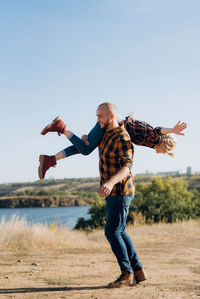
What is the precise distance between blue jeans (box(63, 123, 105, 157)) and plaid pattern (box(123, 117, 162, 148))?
0.41m

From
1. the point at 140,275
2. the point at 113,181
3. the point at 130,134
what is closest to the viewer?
the point at 113,181

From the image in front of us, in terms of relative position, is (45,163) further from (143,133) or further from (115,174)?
(143,133)

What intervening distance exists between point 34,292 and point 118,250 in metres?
1.00

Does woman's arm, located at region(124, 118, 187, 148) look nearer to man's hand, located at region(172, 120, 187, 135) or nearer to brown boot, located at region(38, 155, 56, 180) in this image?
man's hand, located at region(172, 120, 187, 135)

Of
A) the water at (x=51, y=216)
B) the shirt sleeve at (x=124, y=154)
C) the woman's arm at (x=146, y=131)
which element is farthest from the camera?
the water at (x=51, y=216)

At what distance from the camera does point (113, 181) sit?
3580mm

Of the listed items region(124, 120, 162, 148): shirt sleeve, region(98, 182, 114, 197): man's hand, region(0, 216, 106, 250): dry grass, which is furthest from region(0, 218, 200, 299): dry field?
region(124, 120, 162, 148): shirt sleeve

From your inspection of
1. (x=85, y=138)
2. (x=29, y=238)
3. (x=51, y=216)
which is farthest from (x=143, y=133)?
(x=51, y=216)

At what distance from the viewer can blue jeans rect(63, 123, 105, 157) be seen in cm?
390

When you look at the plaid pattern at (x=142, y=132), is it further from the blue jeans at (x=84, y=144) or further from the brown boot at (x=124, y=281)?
the brown boot at (x=124, y=281)

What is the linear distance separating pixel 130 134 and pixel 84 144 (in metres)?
0.64

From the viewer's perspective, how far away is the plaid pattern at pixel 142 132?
4195mm

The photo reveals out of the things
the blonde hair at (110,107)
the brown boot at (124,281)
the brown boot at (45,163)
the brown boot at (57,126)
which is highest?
the blonde hair at (110,107)

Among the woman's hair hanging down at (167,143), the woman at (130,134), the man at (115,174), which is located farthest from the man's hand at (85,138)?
the woman's hair hanging down at (167,143)
